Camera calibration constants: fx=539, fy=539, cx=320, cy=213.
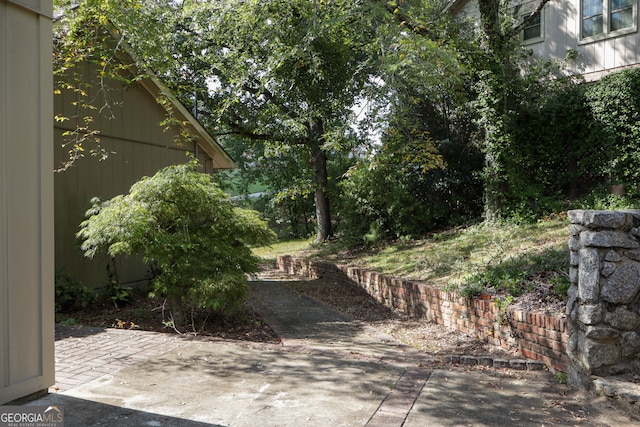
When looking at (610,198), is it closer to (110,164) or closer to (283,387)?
(283,387)

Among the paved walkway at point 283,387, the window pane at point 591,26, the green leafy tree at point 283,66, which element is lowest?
the paved walkway at point 283,387

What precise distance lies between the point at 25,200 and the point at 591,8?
567 inches

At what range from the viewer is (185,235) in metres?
7.33

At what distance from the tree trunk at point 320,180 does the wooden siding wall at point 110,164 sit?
636 cm

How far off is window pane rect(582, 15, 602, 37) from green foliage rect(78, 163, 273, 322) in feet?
36.3

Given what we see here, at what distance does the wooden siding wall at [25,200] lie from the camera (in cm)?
397

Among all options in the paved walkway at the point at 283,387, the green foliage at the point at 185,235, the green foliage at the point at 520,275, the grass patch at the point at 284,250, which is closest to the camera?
the paved walkway at the point at 283,387

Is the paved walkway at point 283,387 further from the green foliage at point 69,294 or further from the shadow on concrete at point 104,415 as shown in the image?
the green foliage at point 69,294

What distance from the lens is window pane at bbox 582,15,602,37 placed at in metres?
13.8

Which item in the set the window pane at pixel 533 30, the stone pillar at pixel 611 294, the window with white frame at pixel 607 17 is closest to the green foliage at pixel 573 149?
the window with white frame at pixel 607 17

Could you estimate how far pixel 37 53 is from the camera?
4.27 meters

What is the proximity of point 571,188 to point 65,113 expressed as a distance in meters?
10.5

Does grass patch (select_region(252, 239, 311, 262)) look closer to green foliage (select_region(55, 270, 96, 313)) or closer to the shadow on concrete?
green foliage (select_region(55, 270, 96, 313))

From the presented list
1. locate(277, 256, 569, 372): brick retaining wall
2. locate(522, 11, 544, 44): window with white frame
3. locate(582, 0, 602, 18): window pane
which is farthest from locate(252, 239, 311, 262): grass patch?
locate(582, 0, 602, 18): window pane
